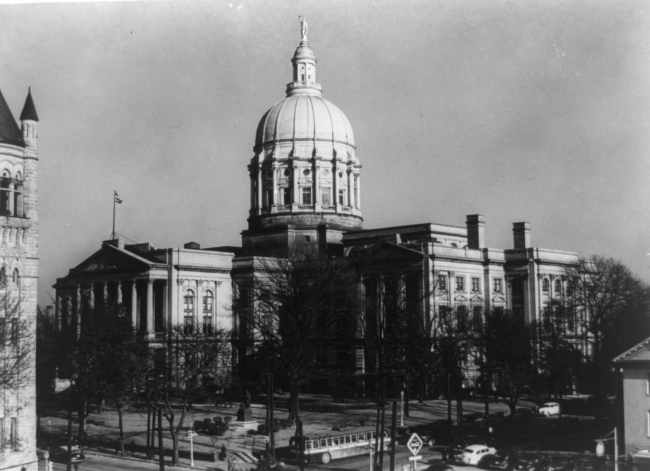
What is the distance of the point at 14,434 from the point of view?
167ft

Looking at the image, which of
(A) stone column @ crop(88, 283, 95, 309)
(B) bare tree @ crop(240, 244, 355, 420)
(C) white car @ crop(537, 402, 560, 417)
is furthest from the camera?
(A) stone column @ crop(88, 283, 95, 309)

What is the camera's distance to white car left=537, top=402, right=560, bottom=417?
249 feet

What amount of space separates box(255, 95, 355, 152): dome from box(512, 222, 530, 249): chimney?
24.4 m

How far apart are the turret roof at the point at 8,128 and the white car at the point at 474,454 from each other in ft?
95.8

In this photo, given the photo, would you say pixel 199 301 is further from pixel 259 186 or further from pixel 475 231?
pixel 475 231

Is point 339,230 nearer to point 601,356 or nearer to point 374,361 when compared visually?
point 374,361

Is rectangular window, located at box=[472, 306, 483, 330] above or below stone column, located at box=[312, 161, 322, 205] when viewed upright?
below

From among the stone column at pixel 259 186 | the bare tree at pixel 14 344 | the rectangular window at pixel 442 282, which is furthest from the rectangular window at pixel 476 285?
the bare tree at pixel 14 344

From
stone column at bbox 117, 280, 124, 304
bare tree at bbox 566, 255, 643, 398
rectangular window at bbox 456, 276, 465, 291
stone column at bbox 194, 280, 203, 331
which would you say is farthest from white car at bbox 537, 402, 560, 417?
stone column at bbox 117, 280, 124, 304

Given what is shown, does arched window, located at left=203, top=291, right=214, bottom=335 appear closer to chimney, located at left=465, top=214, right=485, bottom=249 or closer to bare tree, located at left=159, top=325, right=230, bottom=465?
bare tree, located at left=159, top=325, right=230, bottom=465

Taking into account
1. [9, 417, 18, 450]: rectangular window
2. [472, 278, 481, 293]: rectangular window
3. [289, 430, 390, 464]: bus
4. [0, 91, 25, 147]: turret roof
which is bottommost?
[289, 430, 390, 464]: bus

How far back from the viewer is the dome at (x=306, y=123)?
118m

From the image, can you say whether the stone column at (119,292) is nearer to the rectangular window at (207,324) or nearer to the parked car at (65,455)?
the rectangular window at (207,324)

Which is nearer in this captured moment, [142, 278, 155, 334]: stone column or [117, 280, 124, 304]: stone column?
[142, 278, 155, 334]: stone column
